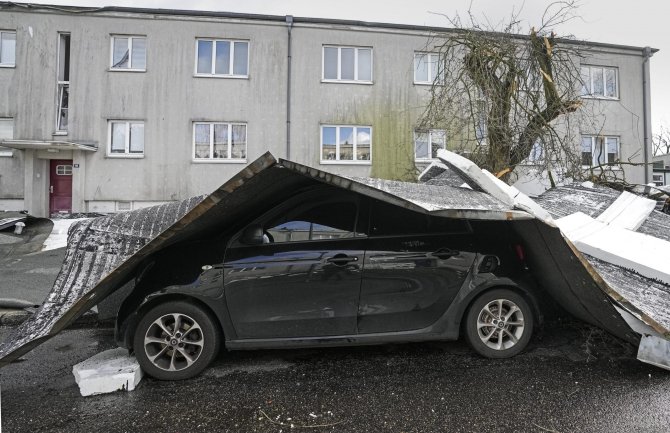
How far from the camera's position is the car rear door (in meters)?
3.52

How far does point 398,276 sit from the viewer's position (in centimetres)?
354

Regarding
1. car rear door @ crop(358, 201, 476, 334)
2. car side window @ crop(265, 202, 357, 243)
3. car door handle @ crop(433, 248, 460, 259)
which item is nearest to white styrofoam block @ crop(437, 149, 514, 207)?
car rear door @ crop(358, 201, 476, 334)

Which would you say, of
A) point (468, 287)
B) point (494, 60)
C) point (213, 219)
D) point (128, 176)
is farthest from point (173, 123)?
point (468, 287)

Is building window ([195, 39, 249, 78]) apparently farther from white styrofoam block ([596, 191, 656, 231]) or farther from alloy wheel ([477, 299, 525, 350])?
alloy wheel ([477, 299, 525, 350])

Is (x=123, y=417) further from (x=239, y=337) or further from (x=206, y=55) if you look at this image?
(x=206, y=55)

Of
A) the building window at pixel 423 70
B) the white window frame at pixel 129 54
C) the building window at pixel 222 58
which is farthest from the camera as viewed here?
the building window at pixel 423 70

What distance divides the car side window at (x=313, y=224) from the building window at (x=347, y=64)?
11.5m

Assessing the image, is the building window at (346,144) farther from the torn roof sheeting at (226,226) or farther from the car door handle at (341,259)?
the car door handle at (341,259)

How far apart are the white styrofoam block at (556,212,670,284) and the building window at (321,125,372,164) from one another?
32.6 ft

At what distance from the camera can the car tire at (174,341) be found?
11.0 feet

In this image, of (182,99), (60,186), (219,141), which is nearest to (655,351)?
(219,141)

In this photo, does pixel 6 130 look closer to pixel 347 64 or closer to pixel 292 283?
pixel 347 64

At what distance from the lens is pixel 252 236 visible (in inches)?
137

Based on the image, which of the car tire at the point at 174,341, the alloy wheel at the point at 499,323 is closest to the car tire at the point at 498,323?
the alloy wheel at the point at 499,323
